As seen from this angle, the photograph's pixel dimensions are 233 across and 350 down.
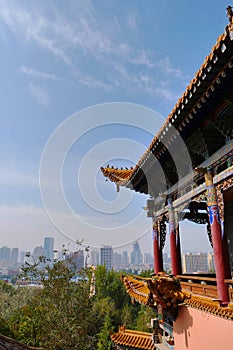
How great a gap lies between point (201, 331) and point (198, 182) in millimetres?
3454

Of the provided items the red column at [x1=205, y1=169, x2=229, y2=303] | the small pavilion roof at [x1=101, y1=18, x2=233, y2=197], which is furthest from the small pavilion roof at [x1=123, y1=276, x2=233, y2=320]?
the small pavilion roof at [x1=101, y1=18, x2=233, y2=197]

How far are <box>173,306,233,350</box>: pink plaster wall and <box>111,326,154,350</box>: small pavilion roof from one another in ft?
26.5

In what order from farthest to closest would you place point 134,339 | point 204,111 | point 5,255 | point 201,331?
point 5,255
point 134,339
point 204,111
point 201,331

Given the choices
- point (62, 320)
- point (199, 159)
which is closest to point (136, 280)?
point (199, 159)

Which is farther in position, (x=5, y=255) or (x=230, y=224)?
(x=5, y=255)

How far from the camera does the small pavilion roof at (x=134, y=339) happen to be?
1300 cm

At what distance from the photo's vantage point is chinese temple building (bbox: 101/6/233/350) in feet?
14.7

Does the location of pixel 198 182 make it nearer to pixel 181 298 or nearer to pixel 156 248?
pixel 181 298

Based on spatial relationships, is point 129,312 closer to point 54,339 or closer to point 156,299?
point 54,339

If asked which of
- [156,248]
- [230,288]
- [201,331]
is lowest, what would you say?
[201,331]

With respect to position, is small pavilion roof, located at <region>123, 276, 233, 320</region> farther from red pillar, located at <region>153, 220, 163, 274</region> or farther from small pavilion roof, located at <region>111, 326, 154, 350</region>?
small pavilion roof, located at <region>111, 326, 154, 350</region>

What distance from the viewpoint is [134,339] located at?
13.6 m

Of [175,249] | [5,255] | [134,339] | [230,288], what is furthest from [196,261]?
[5,255]

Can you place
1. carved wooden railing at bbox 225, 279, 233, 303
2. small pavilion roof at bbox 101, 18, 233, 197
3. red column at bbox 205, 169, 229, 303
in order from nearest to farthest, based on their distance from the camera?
small pavilion roof at bbox 101, 18, 233, 197 → carved wooden railing at bbox 225, 279, 233, 303 → red column at bbox 205, 169, 229, 303
